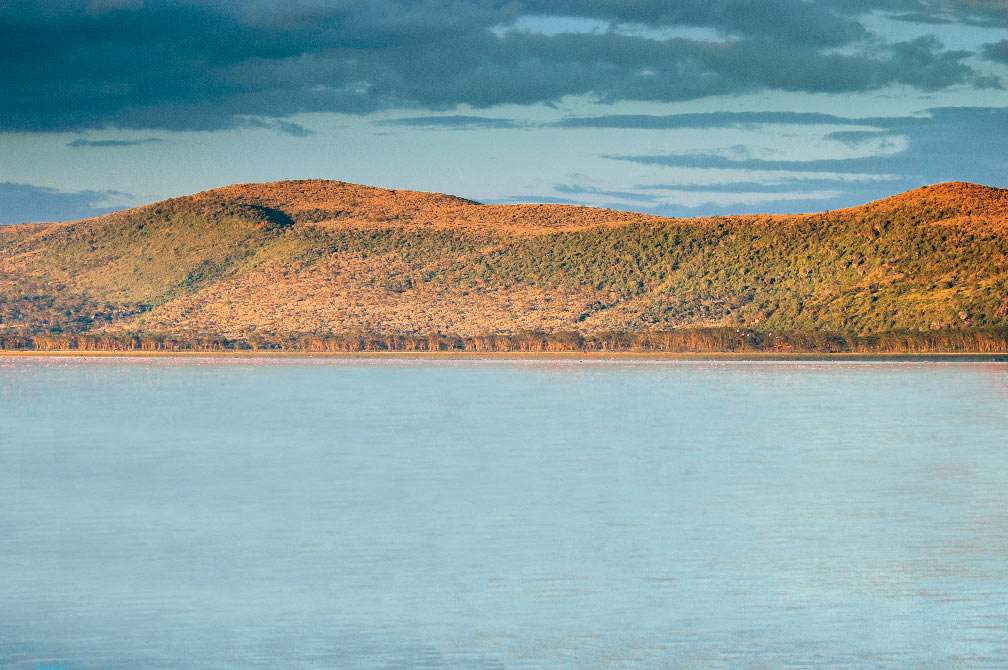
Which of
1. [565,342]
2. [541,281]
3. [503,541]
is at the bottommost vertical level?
[503,541]

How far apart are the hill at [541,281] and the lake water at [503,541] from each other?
90120 mm

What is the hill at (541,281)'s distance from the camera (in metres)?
139

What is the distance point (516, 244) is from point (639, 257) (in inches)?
668

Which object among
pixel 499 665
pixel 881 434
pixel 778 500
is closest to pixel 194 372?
pixel 881 434

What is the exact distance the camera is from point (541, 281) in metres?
160

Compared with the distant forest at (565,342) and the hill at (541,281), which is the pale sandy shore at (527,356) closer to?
the distant forest at (565,342)

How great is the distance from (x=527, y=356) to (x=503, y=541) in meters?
107

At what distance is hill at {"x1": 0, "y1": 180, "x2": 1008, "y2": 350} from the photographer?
13888 centimetres

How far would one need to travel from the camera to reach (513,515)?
965 inches

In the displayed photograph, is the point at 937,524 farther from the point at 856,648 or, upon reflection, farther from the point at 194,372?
the point at 194,372

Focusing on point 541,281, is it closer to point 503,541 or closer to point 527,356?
point 527,356

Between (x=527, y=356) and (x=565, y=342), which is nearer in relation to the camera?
(x=527, y=356)

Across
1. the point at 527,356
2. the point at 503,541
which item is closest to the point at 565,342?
the point at 527,356

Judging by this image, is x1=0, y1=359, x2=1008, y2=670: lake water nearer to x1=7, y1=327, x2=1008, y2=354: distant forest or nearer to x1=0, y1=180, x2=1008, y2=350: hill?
x1=7, y1=327, x2=1008, y2=354: distant forest
